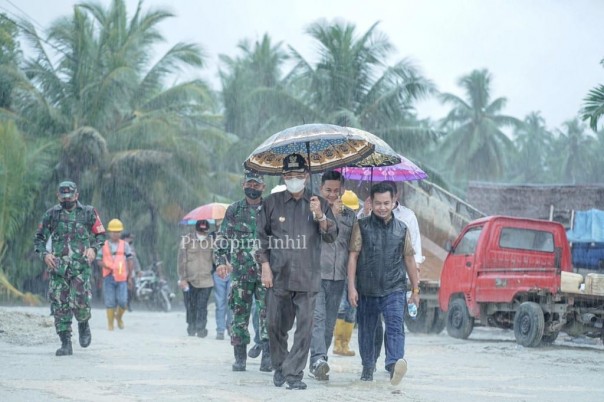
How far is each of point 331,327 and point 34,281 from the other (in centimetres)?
2282

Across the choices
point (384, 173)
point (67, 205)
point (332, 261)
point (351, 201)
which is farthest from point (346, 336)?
point (67, 205)

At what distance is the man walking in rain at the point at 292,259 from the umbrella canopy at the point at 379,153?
87 centimetres

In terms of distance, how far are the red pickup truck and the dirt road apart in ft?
1.44

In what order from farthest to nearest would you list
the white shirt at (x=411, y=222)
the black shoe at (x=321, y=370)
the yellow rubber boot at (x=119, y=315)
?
the yellow rubber boot at (x=119, y=315)
the white shirt at (x=411, y=222)
the black shoe at (x=321, y=370)

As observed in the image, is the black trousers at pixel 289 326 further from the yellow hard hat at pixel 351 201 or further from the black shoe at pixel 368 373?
the yellow hard hat at pixel 351 201

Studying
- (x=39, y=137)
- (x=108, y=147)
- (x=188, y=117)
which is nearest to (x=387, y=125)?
(x=188, y=117)

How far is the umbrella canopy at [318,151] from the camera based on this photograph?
8266mm

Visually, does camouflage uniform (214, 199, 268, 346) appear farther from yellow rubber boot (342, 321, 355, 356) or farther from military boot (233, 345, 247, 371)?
yellow rubber boot (342, 321, 355, 356)

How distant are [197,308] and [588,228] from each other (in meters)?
10.5

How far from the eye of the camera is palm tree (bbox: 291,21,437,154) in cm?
3170

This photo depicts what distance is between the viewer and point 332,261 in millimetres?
8992

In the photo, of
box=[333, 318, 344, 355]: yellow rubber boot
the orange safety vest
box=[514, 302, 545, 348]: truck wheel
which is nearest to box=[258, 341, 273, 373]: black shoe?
box=[333, 318, 344, 355]: yellow rubber boot

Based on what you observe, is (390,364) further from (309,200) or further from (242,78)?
(242,78)

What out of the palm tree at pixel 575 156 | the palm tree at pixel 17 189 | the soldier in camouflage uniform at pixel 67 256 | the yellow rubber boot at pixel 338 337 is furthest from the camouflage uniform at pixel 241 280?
the palm tree at pixel 575 156
